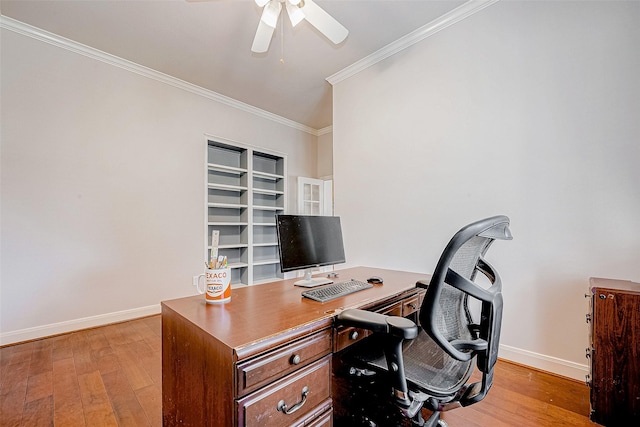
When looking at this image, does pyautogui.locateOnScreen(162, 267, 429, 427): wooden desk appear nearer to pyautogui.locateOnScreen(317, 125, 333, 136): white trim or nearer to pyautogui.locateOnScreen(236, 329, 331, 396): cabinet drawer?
pyautogui.locateOnScreen(236, 329, 331, 396): cabinet drawer

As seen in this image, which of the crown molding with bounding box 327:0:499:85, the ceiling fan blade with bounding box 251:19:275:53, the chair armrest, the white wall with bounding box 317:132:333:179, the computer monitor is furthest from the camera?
the white wall with bounding box 317:132:333:179

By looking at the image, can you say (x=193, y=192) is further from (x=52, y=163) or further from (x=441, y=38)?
(x=441, y=38)

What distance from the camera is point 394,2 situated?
2.28 m

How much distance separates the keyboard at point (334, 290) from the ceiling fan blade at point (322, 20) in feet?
5.98

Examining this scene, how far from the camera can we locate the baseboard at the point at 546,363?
5.96 feet

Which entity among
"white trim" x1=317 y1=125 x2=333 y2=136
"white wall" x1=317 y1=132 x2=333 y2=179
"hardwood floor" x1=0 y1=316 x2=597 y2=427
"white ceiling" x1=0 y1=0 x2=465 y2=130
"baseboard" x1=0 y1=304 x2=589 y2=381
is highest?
"white ceiling" x1=0 y1=0 x2=465 y2=130

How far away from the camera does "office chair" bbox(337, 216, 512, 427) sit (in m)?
0.88

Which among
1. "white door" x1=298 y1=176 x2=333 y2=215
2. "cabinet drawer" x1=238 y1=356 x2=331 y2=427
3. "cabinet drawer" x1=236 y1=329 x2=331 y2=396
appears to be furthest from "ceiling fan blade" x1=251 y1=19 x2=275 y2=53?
"white door" x1=298 y1=176 x2=333 y2=215

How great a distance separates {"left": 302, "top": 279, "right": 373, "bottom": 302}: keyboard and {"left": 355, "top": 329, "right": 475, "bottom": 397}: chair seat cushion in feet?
0.96

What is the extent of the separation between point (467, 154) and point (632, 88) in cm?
97

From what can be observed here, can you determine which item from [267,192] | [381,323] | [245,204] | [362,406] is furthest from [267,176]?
[381,323]

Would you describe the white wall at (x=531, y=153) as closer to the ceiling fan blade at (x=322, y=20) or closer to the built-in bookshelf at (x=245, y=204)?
the ceiling fan blade at (x=322, y=20)

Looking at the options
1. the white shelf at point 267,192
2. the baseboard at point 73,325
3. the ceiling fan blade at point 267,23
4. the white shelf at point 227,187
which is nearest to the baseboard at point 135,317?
the baseboard at point 73,325

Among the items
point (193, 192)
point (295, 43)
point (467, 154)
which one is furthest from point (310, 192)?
point (467, 154)
